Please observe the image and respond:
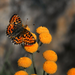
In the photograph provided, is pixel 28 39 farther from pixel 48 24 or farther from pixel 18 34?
pixel 48 24

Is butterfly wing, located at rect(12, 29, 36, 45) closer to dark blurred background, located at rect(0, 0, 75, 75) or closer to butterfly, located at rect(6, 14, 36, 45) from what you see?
butterfly, located at rect(6, 14, 36, 45)

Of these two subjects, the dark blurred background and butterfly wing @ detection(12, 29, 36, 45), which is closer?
butterfly wing @ detection(12, 29, 36, 45)

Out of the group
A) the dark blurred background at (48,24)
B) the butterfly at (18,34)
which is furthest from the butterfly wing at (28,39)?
the dark blurred background at (48,24)

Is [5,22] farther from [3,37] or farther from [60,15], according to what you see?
[60,15]

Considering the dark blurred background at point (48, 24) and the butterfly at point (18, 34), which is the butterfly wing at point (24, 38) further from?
the dark blurred background at point (48, 24)

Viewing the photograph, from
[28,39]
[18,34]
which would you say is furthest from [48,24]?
[28,39]

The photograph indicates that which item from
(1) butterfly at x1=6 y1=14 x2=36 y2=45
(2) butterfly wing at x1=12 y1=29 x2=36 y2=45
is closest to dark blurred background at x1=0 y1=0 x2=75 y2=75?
(1) butterfly at x1=6 y1=14 x2=36 y2=45
